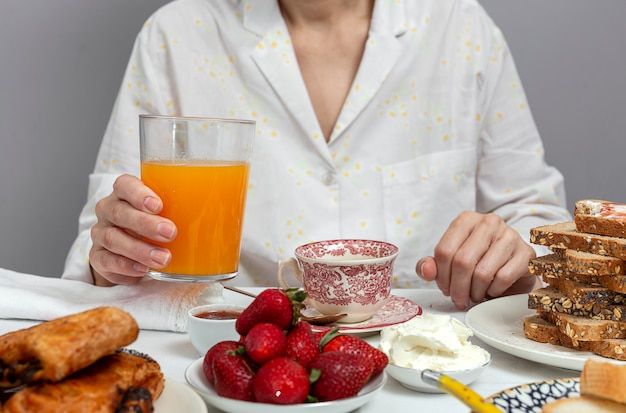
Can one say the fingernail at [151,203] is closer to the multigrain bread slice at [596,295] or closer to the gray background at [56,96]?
the multigrain bread slice at [596,295]

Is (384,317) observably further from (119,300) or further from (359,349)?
(119,300)

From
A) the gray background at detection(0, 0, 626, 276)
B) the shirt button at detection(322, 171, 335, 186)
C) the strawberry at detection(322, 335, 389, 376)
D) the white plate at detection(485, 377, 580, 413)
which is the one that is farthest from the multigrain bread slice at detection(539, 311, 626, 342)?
the gray background at detection(0, 0, 626, 276)

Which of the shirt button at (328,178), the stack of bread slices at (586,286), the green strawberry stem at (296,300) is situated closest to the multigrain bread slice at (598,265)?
the stack of bread slices at (586,286)

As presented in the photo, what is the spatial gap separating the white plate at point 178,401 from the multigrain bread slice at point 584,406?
39cm

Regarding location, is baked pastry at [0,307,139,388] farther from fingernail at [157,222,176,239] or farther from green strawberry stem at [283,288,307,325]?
fingernail at [157,222,176,239]

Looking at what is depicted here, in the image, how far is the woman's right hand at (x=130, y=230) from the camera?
124 cm

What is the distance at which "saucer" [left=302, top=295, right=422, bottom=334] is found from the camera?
1.21m

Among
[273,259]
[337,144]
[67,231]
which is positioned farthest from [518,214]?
[67,231]

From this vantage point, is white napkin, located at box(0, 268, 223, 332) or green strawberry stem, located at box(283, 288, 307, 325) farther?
white napkin, located at box(0, 268, 223, 332)

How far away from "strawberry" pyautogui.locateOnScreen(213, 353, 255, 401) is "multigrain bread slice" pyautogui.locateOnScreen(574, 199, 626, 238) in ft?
2.22

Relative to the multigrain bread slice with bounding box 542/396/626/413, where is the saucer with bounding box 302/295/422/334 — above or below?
below

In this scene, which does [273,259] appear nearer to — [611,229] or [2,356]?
[611,229]

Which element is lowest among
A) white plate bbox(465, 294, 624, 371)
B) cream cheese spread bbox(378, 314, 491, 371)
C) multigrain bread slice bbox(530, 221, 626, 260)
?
white plate bbox(465, 294, 624, 371)

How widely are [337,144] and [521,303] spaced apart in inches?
29.8
